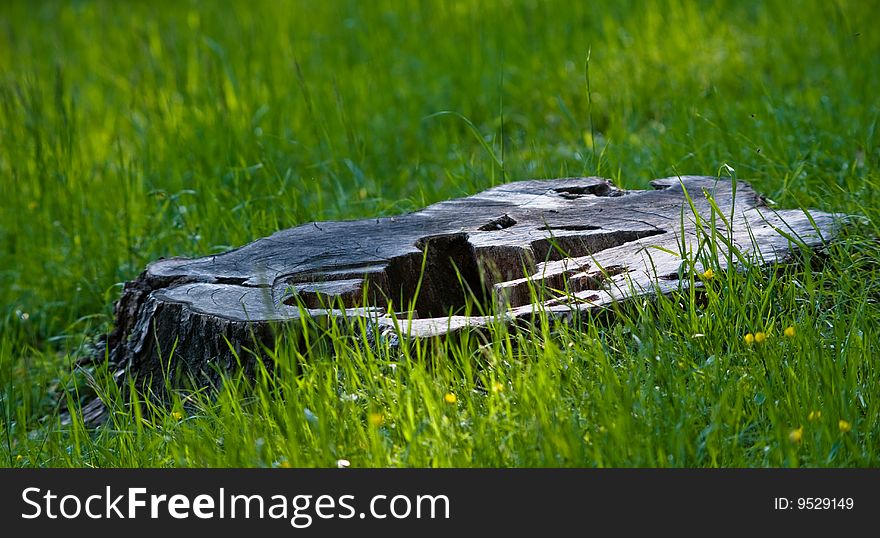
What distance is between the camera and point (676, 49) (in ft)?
19.1

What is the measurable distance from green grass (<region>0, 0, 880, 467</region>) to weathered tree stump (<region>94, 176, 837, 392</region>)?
0.34 ft

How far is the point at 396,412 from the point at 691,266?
2.98 ft

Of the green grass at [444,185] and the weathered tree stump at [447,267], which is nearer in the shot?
the green grass at [444,185]

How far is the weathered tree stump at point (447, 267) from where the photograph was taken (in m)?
2.71

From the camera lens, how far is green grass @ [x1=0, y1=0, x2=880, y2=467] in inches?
91.7

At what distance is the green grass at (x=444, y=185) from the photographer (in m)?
2.33

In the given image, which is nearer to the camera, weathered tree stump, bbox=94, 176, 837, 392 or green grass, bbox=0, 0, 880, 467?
green grass, bbox=0, 0, 880, 467

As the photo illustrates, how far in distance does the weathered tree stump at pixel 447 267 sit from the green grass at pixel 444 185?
0.10 metres

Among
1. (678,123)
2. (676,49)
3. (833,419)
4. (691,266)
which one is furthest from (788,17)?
(833,419)

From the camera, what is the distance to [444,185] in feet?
14.0

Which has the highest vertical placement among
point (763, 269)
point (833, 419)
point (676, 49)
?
point (676, 49)

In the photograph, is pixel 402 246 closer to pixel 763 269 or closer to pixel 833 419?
pixel 763 269

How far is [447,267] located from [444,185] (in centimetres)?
131

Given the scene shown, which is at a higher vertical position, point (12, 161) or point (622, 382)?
point (12, 161)
